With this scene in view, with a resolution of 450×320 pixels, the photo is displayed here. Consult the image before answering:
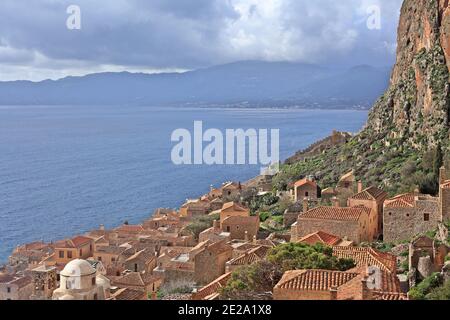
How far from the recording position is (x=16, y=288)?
23.3m

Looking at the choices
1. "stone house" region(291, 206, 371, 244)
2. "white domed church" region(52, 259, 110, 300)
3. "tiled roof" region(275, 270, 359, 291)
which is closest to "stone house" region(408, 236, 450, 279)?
"stone house" region(291, 206, 371, 244)

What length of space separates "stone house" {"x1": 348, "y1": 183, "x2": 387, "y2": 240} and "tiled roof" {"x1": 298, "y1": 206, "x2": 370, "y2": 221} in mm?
1088

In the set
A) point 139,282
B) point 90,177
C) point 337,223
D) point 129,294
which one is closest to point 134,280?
point 139,282

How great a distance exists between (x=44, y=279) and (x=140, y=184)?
56215 mm

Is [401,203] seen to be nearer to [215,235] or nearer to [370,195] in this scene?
[370,195]

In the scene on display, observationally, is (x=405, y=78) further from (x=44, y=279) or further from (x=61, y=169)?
(x=61, y=169)

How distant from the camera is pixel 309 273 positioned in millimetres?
13305

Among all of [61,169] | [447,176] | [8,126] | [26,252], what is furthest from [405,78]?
[8,126]

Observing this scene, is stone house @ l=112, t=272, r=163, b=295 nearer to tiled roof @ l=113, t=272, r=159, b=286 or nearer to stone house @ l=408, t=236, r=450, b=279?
tiled roof @ l=113, t=272, r=159, b=286

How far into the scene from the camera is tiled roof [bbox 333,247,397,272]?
58.3 feet

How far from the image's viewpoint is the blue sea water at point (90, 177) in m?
55.9

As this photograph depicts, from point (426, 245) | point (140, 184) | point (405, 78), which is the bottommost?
point (140, 184)

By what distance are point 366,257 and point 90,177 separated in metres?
68.5

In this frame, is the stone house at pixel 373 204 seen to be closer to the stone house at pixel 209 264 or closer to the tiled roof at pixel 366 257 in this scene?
the stone house at pixel 209 264
